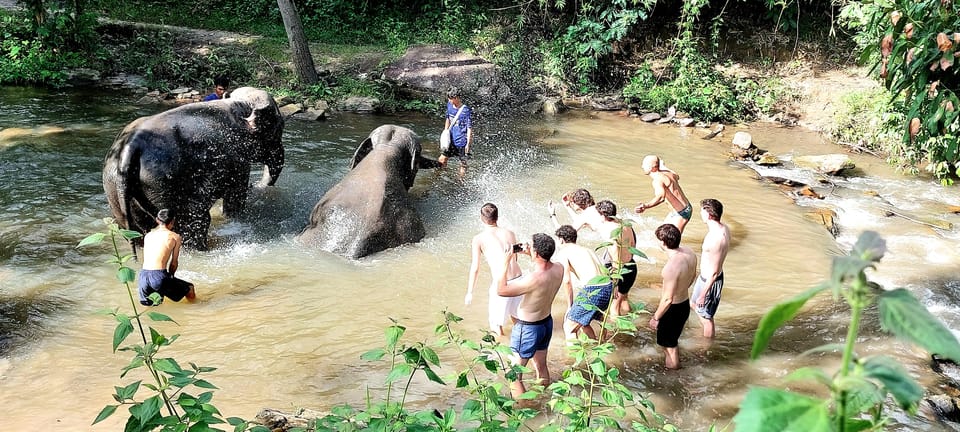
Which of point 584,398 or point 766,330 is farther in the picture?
point 584,398

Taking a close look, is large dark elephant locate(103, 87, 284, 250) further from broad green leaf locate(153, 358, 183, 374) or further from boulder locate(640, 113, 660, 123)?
boulder locate(640, 113, 660, 123)

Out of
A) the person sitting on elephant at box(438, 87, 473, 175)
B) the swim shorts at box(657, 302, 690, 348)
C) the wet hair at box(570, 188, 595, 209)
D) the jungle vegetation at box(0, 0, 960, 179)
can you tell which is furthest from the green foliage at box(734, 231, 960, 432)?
the jungle vegetation at box(0, 0, 960, 179)

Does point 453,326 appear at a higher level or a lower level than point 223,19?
lower

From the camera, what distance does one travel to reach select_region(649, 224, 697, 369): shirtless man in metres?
5.45

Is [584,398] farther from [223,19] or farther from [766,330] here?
[223,19]

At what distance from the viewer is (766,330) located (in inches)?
36.9

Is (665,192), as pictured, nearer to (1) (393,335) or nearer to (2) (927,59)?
(2) (927,59)

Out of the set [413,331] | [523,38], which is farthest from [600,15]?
[413,331]

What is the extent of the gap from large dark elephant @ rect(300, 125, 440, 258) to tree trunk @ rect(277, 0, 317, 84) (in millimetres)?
7053

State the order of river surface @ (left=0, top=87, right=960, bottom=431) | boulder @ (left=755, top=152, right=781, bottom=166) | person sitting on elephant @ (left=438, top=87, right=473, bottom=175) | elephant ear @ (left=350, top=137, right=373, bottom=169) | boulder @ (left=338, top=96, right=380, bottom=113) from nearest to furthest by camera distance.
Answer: river surface @ (left=0, top=87, right=960, bottom=431)
elephant ear @ (left=350, top=137, right=373, bottom=169)
person sitting on elephant @ (left=438, top=87, right=473, bottom=175)
boulder @ (left=755, top=152, right=781, bottom=166)
boulder @ (left=338, top=96, right=380, bottom=113)

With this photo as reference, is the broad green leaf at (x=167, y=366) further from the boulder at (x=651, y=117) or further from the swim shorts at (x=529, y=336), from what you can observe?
the boulder at (x=651, y=117)

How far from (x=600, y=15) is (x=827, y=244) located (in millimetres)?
9082

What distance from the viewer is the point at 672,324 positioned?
560 cm

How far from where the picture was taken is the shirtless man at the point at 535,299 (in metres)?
4.98
